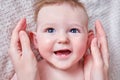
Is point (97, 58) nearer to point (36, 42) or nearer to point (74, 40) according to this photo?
point (74, 40)

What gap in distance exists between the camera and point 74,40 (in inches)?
43.7

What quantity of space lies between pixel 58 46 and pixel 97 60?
0.16 meters

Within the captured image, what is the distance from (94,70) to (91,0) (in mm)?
424

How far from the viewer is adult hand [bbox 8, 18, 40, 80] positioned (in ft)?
3.59

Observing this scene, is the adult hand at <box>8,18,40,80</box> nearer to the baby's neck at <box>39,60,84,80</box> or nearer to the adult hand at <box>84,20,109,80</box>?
the baby's neck at <box>39,60,84,80</box>

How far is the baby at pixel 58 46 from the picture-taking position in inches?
43.3

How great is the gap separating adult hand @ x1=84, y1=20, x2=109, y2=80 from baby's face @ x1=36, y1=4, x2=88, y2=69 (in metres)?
0.04

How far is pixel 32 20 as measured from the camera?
52.2 inches

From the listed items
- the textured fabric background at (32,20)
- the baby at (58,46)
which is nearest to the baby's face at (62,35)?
the baby at (58,46)

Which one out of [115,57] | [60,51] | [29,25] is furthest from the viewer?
[115,57]

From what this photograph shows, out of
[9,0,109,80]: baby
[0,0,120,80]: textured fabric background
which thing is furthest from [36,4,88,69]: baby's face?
[0,0,120,80]: textured fabric background

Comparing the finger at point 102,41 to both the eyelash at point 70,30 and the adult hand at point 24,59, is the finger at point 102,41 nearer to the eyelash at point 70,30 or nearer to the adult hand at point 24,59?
the eyelash at point 70,30

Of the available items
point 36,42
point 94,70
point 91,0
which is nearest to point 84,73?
point 94,70

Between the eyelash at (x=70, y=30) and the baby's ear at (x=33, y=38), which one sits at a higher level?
the eyelash at (x=70, y=30)
